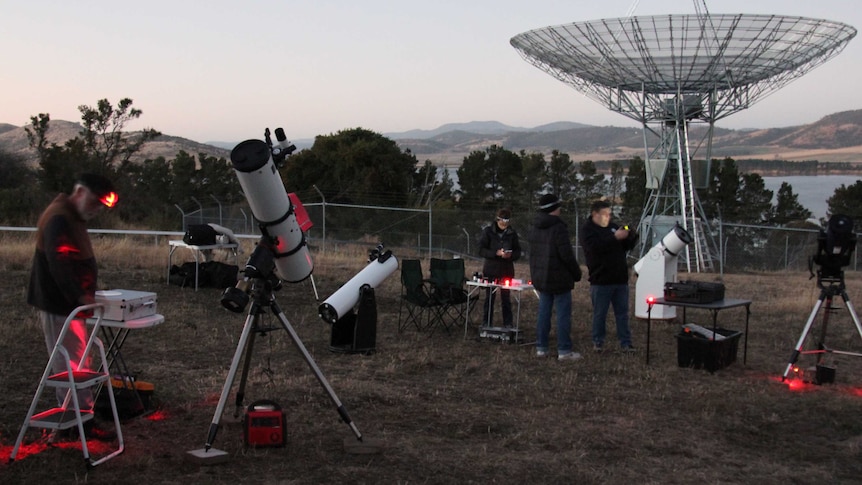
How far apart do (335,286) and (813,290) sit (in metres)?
8.84

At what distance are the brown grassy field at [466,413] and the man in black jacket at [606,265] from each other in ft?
1.08

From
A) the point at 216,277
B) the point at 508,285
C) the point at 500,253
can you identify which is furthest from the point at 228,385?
the point at 216,277

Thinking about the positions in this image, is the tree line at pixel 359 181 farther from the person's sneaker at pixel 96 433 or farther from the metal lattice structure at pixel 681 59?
the person's sneaker at pixel 96 433

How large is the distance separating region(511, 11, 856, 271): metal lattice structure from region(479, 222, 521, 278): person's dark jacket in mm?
16522

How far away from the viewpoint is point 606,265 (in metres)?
9.27

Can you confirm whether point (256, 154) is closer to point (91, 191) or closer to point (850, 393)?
point (91, 191)

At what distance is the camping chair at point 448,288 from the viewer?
412 inches

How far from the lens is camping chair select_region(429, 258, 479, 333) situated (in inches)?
412

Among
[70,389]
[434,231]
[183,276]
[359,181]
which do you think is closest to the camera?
[70,389]

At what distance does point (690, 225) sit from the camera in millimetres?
34969

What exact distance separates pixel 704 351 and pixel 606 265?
143 cm

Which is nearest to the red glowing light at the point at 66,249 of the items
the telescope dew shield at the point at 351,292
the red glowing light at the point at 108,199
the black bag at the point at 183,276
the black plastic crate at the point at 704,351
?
the red glowing light at the point at 108,199

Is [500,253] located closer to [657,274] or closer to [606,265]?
[606,265]

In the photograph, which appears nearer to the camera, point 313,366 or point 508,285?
point 313,366
